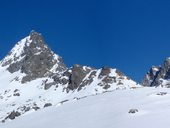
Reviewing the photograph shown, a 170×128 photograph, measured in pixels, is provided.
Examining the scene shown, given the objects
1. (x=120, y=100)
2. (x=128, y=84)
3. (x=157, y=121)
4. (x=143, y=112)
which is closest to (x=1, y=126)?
(x=120, y=100)

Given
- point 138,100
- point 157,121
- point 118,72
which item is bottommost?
point 157,121

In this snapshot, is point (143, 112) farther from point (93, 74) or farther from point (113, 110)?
point (93, 74)

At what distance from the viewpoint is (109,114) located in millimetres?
58062

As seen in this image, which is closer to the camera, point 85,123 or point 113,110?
point 85,123

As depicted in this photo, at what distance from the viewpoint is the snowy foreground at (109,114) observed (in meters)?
50.6

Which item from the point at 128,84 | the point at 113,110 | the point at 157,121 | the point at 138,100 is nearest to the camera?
the point at 157,121

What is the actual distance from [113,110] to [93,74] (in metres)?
138

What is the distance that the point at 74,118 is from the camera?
201ft

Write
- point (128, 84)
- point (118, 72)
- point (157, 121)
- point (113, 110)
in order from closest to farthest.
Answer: point (157, 121) → point (113, 110) → point (128, 84) → point (118, 72)

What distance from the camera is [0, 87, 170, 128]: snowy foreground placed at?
50625 millimetres

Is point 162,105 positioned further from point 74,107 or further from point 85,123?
point 74,107

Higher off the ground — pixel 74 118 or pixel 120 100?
pixel 120 100

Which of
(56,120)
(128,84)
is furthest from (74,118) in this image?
(128,84)

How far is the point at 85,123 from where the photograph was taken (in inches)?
2192
